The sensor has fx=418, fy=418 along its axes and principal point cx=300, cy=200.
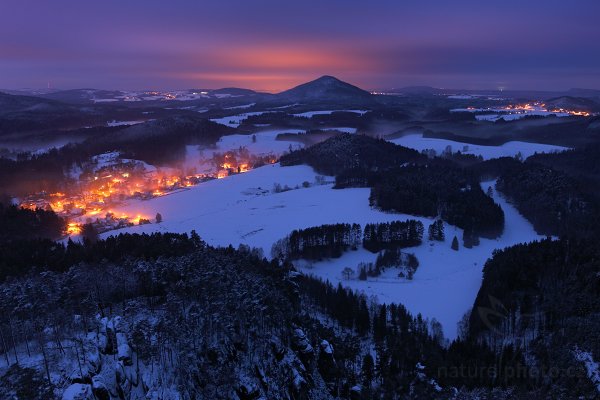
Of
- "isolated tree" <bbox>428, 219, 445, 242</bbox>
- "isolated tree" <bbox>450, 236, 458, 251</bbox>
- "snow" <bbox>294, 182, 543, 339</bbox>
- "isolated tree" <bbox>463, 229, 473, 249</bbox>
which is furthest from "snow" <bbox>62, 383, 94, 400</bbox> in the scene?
"isolated tree" <bbox>463, 229, 473, 249</bbox>

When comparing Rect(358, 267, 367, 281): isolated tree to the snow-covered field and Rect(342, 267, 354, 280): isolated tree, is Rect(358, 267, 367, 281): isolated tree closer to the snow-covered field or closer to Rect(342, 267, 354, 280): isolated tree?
the snow-covered field

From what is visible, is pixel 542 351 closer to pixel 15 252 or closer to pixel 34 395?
pixel 34 395

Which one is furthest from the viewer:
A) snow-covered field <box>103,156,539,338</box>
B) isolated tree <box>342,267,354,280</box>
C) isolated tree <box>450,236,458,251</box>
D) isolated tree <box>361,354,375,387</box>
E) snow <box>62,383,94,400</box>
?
isolated tree <box>450,236,458,251</box>

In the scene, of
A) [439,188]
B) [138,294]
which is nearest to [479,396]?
[138,294]

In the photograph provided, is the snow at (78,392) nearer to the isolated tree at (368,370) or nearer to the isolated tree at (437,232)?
the isolated tree at (368,370)

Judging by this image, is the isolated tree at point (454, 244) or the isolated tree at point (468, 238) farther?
the isolated tree at point (468, 238)

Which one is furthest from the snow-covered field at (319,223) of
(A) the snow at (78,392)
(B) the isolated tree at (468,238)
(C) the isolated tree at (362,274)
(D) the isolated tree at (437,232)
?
(A) the snow at (78,392)

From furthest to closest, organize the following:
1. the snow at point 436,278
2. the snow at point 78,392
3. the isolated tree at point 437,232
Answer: the isolated tree at point 437,232, the snow at point 436,278, the snow at point 78,392

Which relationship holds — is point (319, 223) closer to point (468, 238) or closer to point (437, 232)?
point (437, 232)

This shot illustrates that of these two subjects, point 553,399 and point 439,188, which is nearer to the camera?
point 553,399
